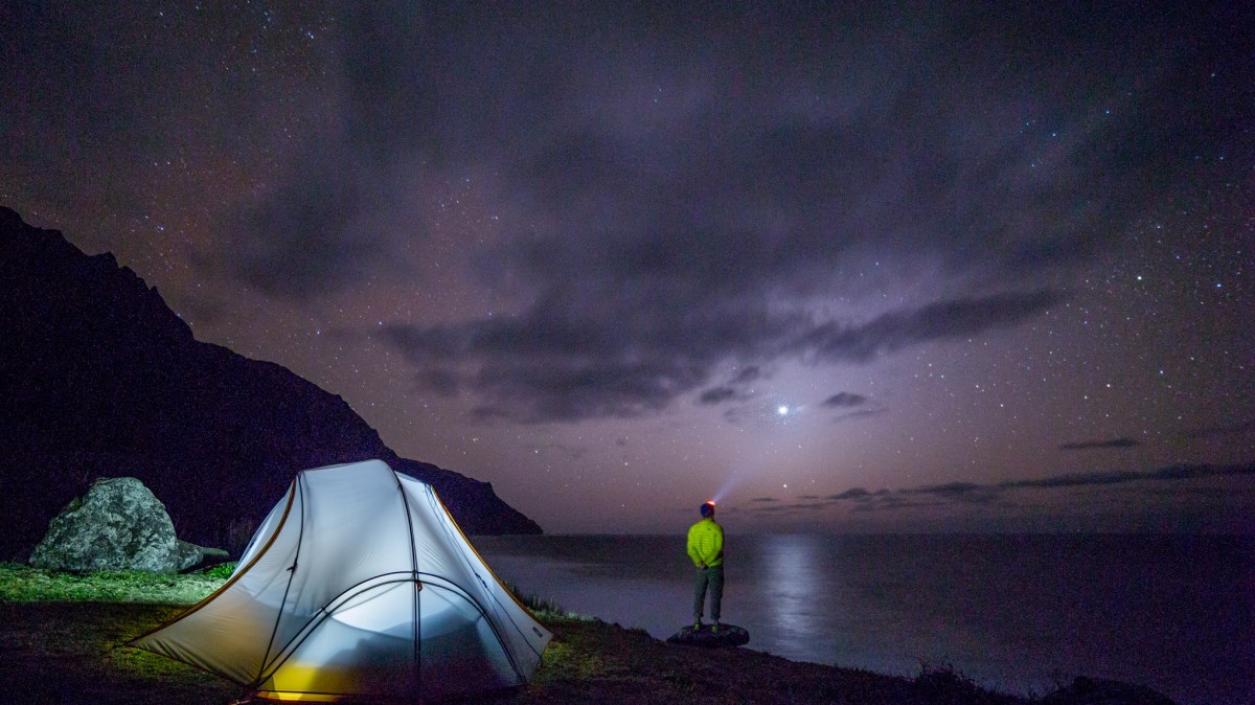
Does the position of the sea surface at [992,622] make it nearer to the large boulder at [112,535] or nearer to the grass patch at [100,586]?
the grass patch at [100,586]

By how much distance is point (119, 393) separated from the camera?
6406 centimetres

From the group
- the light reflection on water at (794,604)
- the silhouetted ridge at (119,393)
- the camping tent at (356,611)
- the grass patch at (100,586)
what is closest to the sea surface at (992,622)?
the light reflection on water at (794,604)

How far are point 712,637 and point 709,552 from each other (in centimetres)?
171

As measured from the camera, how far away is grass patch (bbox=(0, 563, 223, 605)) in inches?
427

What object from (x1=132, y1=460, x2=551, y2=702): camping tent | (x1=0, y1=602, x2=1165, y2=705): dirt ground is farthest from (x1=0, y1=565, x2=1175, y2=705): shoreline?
(x1=132, y1=460, x2=551, y2=702): camping tent

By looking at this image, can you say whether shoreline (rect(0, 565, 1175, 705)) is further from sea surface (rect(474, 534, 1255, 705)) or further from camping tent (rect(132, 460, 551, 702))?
sea surface (rect(474, 534, 1255, 705))

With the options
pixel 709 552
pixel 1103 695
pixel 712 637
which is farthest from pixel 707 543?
pixel 1103 695

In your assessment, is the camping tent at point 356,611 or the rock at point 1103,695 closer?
the camping tent at point 356,611

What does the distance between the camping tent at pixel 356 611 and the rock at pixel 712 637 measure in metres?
4.99

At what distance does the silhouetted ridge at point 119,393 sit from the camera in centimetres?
5278

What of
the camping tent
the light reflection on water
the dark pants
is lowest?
the light reflection on water

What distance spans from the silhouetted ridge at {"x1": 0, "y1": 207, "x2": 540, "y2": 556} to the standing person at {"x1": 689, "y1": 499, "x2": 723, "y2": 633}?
36556mm

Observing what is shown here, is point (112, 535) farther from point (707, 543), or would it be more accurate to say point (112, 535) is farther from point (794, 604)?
point (794, 604)

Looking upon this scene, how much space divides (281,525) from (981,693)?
408 inches
